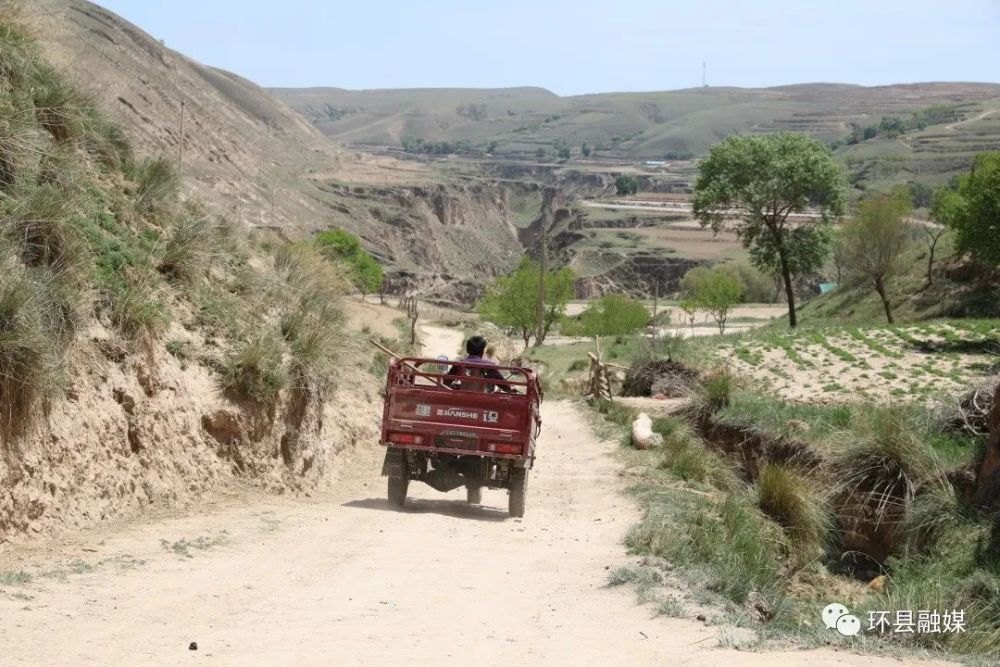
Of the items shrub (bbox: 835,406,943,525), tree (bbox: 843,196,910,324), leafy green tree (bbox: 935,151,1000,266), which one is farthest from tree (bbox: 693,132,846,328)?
shrub (bbox: 835,406,943,525)

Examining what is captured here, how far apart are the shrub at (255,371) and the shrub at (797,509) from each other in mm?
6401

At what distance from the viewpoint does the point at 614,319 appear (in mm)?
85750

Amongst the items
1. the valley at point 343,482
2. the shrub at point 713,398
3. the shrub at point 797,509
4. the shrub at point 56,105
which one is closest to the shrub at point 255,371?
the valley at point 343,482

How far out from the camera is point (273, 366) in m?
13.9

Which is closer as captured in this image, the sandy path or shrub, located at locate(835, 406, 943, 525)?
the sandy path

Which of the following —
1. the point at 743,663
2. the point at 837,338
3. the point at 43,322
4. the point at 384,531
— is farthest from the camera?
the point at 837,338

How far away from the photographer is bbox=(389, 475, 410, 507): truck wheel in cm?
1345

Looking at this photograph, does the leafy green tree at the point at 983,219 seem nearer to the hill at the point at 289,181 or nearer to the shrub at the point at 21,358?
the shrub at the point at 21,358

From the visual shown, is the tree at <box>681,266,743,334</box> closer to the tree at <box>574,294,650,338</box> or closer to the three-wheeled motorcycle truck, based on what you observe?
the tree at <box>574,294,650,338</box>

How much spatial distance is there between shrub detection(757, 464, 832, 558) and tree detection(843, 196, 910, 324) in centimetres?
4043

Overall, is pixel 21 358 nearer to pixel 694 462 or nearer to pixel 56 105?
pixel 56 105

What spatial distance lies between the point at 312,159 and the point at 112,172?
172m

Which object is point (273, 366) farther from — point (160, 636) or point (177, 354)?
point (160, 636)

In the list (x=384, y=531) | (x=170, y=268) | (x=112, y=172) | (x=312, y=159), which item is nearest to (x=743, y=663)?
(x=384, y=531)
